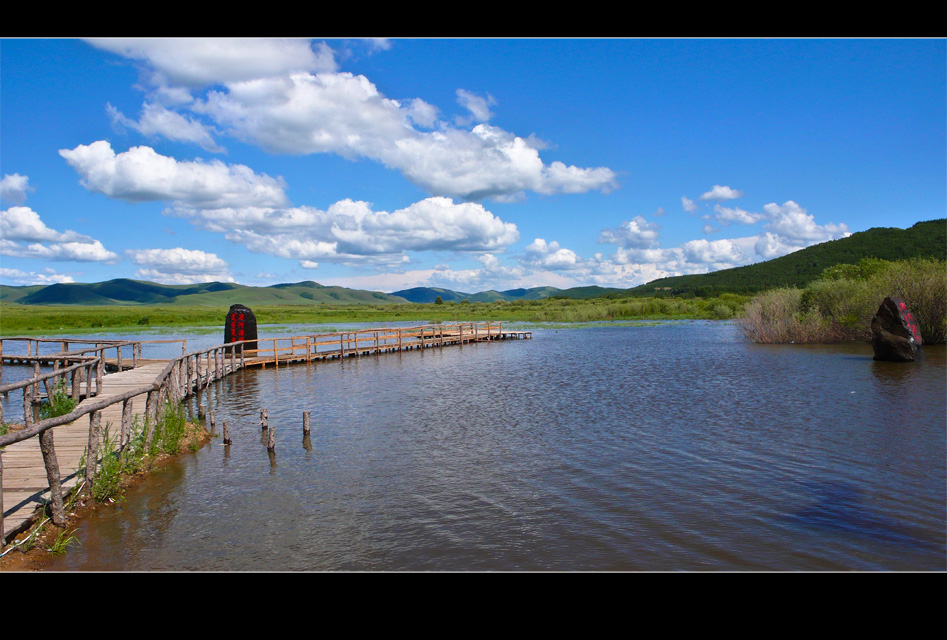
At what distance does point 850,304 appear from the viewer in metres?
36.8

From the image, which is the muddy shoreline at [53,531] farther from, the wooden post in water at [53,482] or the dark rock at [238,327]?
the dark rock at [238,327]

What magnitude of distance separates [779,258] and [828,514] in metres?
131

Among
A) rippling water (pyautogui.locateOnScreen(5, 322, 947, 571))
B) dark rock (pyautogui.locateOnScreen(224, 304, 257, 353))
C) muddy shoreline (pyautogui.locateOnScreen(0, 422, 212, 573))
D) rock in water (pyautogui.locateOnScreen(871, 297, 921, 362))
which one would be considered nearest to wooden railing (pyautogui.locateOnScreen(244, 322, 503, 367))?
dark rock (pyautogui.locateOnScreen(224, 304, 257, 353))

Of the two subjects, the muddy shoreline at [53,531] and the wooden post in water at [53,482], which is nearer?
the muddy shoreline at [53,531]

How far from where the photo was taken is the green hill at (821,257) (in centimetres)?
8550

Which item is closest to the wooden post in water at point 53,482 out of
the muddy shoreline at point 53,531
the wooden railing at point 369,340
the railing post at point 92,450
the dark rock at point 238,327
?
the muddy shoreline at point 53,531

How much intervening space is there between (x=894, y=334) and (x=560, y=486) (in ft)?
80.3

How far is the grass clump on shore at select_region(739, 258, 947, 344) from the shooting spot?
105 feet

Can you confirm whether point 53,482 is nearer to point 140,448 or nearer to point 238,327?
point 140,448

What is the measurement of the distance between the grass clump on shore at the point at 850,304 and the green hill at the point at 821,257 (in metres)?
39.7
